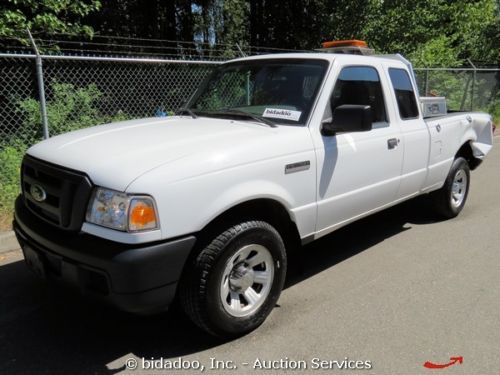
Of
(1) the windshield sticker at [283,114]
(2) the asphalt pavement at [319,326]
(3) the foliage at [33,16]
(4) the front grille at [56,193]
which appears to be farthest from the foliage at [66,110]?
(1) the windshield sticker at [283,114]

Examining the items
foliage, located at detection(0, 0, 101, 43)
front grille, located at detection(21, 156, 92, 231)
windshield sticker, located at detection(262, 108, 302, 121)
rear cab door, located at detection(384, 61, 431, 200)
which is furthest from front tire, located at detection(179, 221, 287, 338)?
foliage, located at detection(0, 0, 101, 43)

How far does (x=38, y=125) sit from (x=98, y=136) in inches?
165

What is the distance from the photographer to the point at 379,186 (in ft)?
13.9

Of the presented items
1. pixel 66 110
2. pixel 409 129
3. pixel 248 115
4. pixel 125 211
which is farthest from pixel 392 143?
pixel 66 110

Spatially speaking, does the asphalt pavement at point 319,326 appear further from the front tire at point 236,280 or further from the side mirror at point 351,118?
the side mirror at point 351,118

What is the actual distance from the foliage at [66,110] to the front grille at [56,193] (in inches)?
159

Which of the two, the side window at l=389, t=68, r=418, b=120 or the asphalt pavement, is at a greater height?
the side window at l=389, t=68, r=418, b=120

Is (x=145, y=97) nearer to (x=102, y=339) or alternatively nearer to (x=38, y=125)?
(x=38, y=125)

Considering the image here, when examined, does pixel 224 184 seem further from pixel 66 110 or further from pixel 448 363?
pixel 66 110

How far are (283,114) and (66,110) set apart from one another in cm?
487

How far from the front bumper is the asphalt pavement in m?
0.54

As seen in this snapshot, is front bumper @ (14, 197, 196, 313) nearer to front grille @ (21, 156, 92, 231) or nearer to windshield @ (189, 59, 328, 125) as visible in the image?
front grille @ (21, 156, 92, 231)

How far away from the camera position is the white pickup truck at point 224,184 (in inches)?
104

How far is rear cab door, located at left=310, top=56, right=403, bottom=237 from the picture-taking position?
3.65m
